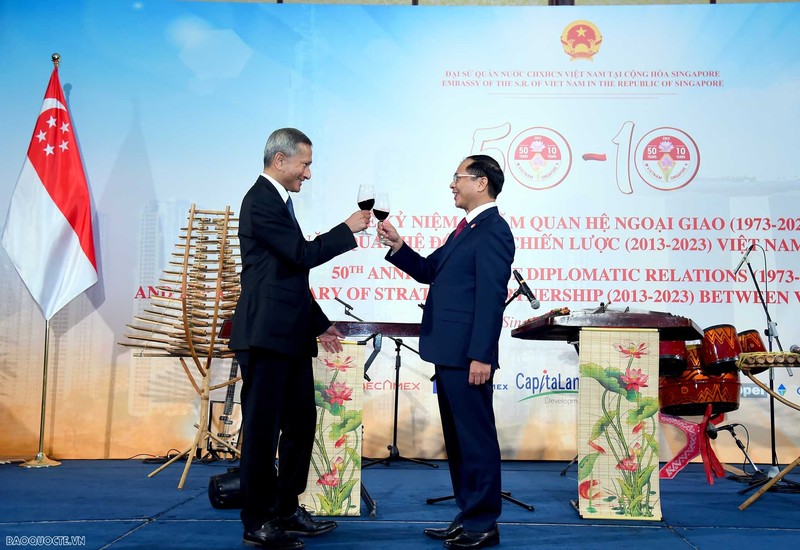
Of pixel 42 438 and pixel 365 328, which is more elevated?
pixel 365 328

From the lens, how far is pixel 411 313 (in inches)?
228

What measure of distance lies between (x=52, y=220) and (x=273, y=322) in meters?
3.43

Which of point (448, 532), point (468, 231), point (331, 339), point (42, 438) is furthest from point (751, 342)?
point (42, 438)

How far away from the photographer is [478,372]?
292cm

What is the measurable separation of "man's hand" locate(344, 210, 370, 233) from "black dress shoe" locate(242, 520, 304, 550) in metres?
1.15

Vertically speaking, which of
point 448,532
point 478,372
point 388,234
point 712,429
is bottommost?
point 448,532

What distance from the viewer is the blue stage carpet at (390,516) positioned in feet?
9.78

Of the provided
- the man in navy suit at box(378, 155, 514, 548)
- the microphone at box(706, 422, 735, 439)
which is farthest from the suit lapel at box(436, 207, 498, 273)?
the microphone at box(706, 422, 735, 439)

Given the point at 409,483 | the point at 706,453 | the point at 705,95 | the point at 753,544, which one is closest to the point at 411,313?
the point at 409,483

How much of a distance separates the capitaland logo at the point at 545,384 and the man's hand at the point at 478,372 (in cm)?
290

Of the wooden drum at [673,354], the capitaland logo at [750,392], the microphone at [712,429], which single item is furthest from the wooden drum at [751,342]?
the capitaland logo at [750,392]

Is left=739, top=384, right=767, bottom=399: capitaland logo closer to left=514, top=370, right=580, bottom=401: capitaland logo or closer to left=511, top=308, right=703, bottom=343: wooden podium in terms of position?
left=514, top=370, right=580, bottom=401: capitaland logo

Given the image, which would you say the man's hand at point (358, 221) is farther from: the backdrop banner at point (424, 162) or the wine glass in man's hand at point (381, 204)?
the backdrop banner at point (424, 162)

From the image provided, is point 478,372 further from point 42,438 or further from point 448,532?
point 42,438
